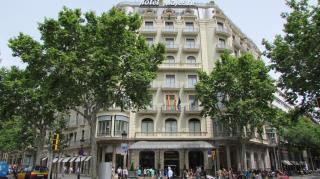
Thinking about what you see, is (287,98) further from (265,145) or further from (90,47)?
(265,145)

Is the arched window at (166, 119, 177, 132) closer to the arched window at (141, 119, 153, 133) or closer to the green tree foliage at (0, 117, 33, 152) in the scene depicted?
the arched window at (141, 119, 153, 133)

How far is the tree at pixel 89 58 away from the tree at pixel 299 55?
9.08 metres

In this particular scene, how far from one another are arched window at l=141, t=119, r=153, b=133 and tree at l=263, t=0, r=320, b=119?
20.0 metres

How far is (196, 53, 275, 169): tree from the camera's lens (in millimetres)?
28859

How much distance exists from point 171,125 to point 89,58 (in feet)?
56.9

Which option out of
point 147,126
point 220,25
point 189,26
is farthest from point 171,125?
point 220,25

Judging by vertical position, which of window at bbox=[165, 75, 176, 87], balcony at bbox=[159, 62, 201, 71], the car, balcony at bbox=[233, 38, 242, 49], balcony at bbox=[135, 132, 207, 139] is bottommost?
the car

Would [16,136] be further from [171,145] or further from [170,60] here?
[170,60]

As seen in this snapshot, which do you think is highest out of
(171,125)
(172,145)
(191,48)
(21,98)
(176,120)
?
(191,48)

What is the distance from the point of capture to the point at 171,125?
35344 millimetres

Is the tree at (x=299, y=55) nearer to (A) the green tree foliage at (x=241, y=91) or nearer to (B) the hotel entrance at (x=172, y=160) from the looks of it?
(A) the green tree foliage at (x=241, y=91)

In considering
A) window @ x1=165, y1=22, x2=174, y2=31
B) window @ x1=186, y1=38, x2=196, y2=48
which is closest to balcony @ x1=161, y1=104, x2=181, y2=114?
window @ x1=186, y1=38, x2=196, y2=48

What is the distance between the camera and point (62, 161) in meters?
41.5

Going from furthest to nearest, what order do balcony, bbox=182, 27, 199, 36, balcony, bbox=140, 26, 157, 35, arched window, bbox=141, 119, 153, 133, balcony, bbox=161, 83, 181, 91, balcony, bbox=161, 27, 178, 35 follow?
balcony, bbox=182, 27, 199, 36
balcony, bbox=161, 27, 178, 35
balcony, bbox=140, 26, 157, 35
balcony, bbox=161, 83, 181, 91
arched window, bbox=141, 119, 153, 133
